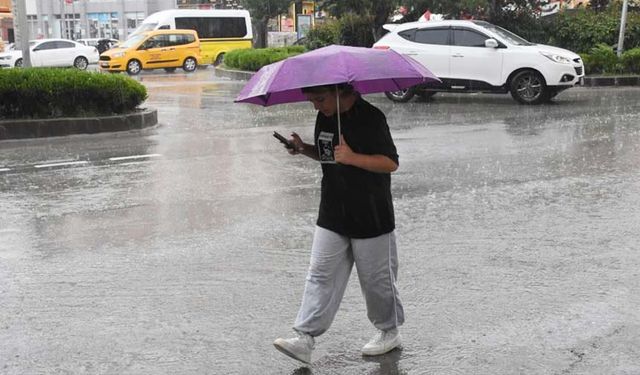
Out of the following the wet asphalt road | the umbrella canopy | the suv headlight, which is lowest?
the wet asphalt road

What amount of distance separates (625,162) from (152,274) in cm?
639

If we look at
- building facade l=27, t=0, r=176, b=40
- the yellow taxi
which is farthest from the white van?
building facade l=27, t=0, r=176, b=40

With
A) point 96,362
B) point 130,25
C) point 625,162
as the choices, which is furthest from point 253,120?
point 130,25

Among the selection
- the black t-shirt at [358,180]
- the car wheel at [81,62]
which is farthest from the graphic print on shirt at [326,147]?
the car wheel at [81,62]

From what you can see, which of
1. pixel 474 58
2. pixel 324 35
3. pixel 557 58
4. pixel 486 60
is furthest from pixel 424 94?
pixel 324 35

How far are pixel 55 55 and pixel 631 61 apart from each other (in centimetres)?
2473

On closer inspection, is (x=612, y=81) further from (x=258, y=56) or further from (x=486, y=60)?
(x=258, y=56)

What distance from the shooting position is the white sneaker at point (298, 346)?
3.93 metres

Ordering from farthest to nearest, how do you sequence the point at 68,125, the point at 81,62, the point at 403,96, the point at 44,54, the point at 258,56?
the point at 81,62 < the point at 44,54 < the point at 258,56 < the point at 403,96 < the point at 68,125

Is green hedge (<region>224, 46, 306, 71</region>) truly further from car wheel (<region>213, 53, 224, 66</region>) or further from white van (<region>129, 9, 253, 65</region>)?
white van (<region>129, 9, 253, 65</region>)

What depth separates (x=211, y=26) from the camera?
124 ft

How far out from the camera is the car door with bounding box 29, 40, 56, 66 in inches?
1348

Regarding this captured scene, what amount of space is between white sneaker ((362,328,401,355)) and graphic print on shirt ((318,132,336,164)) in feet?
3.35

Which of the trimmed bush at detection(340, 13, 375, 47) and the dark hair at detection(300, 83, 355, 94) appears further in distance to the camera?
the trimmed bush at detection(340, 13, 375, 47)
